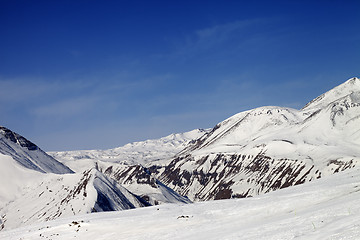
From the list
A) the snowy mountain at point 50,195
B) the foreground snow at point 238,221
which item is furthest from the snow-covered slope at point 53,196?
the foreground snow at point 238,221

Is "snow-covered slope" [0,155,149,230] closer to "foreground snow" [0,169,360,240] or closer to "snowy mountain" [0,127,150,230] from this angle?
"snowy mountain" [0,127,150,230]

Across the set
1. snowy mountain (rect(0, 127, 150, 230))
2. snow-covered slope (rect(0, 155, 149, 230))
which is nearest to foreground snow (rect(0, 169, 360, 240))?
snow-covered slope (rect(0, 155, 149, 230))

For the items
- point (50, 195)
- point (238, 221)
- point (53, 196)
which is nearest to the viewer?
point (238, 221)

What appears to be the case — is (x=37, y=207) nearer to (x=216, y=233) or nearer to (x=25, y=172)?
(x=25, y=172)

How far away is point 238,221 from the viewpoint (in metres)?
26.7

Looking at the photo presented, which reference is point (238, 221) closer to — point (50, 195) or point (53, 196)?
point (53, 196)

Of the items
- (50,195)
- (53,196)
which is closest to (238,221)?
(53,196)

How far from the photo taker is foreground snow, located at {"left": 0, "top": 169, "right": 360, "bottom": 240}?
19844mm

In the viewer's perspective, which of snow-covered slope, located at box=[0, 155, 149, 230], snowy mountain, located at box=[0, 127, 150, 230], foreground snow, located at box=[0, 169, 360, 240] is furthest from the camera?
snowy mountain, located at box=[0, 127, 150, 230]

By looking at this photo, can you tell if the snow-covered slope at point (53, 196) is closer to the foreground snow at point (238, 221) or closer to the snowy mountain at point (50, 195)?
the snowy mountain at point (50, 195)

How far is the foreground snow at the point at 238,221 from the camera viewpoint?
781 inches

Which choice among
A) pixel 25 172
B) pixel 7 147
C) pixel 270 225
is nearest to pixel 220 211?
pixel 270 225

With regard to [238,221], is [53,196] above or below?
below

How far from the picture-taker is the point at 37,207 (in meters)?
127
